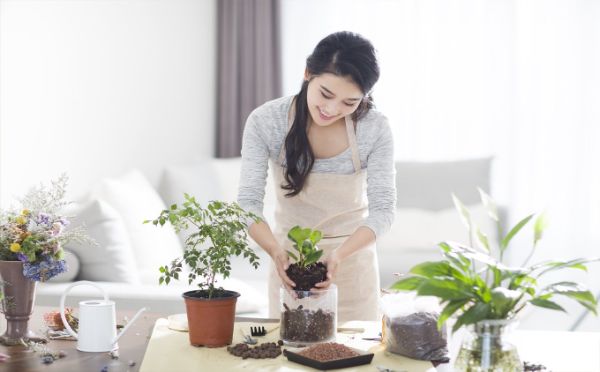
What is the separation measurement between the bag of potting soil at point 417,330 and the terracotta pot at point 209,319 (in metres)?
0.35

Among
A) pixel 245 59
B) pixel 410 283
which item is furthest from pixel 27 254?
pixel 245 59

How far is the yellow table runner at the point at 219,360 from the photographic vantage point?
1.57m

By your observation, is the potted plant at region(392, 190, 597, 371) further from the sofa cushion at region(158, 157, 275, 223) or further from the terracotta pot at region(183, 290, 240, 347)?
the sofa cushion at region(158, 157, 275, 223)

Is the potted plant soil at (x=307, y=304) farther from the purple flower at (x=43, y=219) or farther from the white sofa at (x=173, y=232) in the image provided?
the white sofa at (x=173, y=232)

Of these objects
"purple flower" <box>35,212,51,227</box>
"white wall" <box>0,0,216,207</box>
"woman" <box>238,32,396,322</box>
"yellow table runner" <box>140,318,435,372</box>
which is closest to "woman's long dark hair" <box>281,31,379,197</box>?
"woman" <box>238,32,396,322</box>

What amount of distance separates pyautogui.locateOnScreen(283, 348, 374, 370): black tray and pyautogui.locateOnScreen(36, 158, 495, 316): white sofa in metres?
0.97

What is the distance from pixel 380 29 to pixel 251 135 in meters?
3.14

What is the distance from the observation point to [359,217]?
2.44 metres

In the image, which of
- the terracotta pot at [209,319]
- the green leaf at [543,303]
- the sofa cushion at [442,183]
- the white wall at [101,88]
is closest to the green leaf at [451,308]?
the green leaf at [543,303]

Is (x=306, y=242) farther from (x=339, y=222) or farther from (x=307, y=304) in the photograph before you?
(x=339, y=222)

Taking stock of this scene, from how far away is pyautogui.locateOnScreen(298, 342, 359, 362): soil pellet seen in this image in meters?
1.58

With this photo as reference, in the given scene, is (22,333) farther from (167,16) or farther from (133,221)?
(167,16)

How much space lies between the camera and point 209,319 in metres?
1.71

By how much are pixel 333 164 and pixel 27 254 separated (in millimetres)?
949
